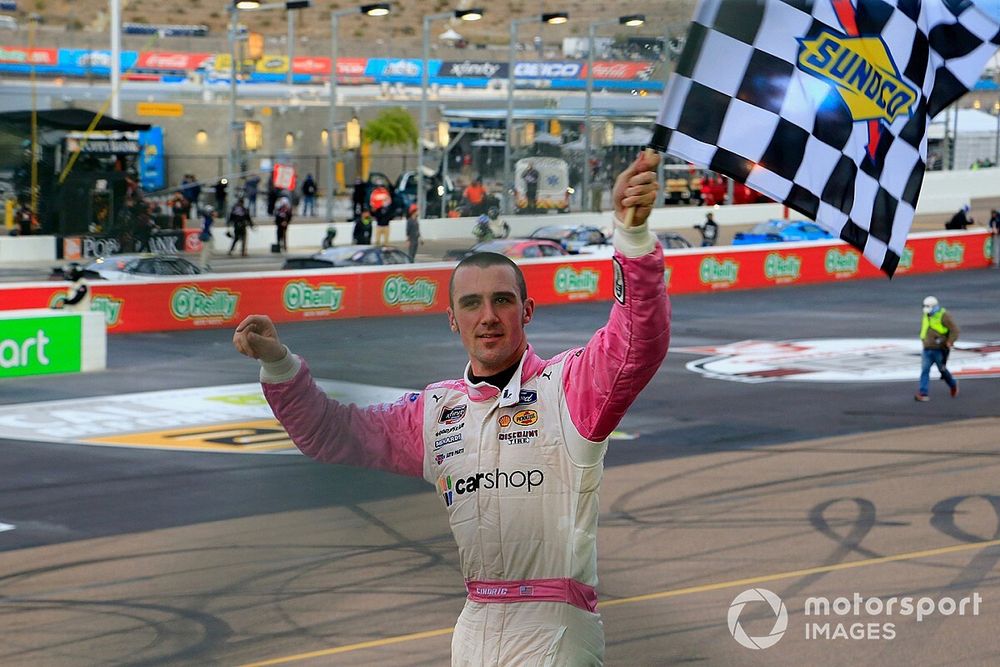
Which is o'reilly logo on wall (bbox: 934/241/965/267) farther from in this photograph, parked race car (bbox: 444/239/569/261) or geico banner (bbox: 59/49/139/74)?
geico banner (bbox: 59/49/139/74)

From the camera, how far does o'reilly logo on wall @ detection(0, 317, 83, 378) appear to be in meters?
18.0

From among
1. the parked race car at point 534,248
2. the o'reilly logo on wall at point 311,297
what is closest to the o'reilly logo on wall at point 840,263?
the parked race car at point 534,248

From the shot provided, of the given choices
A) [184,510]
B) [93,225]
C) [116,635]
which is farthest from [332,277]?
[116,635]

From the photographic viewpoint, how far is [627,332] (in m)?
3.08

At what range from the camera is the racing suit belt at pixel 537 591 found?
3328 millimetres

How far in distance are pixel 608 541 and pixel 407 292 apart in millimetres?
14812

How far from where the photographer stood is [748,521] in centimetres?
1111

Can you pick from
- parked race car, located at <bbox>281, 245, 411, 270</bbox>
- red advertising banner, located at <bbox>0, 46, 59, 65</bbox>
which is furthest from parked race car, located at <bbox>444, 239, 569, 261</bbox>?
red advertising banner, located at <bbox>0, 46, 59, 65</bbox>

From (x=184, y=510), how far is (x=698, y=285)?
20531 mm

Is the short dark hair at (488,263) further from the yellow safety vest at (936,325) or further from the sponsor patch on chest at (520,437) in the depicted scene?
the yellow safety vest at (936,325)

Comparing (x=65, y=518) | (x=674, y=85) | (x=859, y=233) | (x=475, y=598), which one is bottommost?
(x=65, y=518)

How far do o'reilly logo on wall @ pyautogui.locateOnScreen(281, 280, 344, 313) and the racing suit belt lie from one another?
67.1ft

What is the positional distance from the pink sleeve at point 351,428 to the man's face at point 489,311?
13.8 inches

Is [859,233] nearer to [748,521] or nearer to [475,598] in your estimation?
[475,598]
